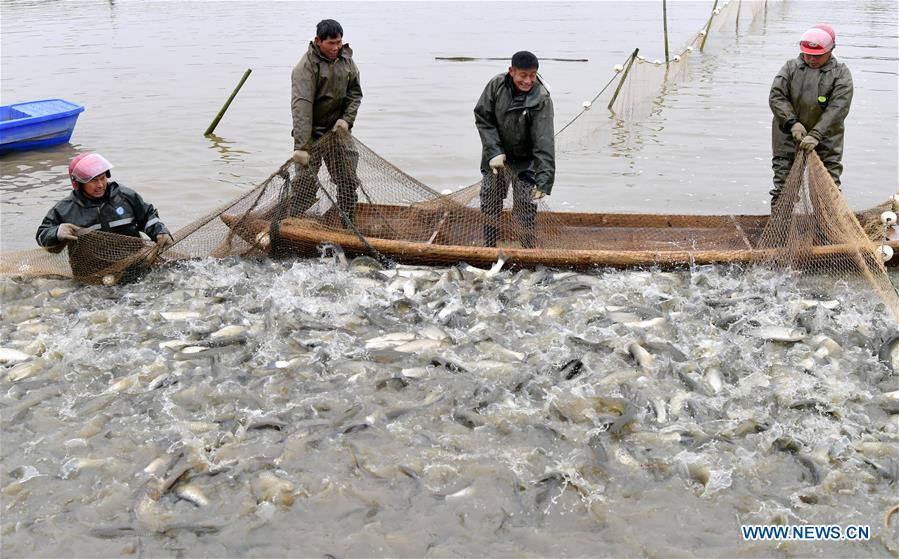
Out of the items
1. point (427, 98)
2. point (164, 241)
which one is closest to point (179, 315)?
point (164, 241)

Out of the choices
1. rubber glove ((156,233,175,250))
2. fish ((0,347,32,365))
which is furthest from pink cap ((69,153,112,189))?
fish ((0,347,32,365))

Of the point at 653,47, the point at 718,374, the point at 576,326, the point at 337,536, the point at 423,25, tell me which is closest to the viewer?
the point at 337,536

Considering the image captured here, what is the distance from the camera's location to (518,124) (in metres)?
7.99

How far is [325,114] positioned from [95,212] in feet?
8.47

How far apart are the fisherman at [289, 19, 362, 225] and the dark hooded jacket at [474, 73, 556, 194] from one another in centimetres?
150

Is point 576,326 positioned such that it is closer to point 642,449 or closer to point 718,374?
point 718,374

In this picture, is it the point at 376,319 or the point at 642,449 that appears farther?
the point at 376,319

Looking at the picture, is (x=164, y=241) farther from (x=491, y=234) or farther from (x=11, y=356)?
(x=491, y=234)

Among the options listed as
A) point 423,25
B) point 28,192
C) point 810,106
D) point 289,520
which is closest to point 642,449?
point 289,520

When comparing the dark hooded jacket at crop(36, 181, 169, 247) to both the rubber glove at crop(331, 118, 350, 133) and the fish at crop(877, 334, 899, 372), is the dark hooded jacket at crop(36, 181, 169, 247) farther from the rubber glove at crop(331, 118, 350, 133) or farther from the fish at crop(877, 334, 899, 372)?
the fish at crop(877, 334, 899, 372)

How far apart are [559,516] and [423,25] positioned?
106 feet

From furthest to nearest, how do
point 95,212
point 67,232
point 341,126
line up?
point 341,126
point 95,212
point 67,232

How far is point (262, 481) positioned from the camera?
503 cm

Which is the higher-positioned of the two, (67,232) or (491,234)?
(67,232)
